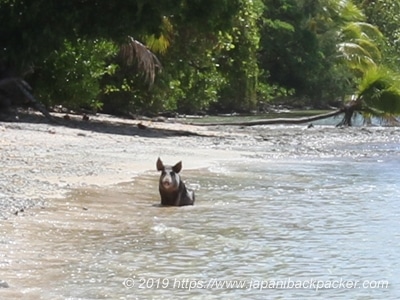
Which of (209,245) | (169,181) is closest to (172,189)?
(169,181)

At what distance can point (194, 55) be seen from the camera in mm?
31531

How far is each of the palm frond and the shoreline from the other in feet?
5.71

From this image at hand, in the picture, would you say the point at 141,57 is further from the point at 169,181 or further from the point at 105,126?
the point at 169,181

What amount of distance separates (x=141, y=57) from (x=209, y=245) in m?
18.3

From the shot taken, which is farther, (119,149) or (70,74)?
(70,74)

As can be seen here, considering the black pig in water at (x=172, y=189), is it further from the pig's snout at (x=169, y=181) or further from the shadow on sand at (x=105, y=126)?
the shadow on sand at (x=105, y=126)

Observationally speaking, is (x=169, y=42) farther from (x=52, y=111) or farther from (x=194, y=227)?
(x=194, y=227)

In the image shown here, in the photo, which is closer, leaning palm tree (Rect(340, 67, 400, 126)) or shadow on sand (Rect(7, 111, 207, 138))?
shadow on sand (Rect(7, 111, 207, 138))

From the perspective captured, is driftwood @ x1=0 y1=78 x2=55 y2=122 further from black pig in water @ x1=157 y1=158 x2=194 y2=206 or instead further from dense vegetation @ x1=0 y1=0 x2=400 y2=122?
black pig in water @ x1=157 y1=158 x2=194 y2=206

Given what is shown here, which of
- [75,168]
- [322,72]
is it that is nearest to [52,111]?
[75,168]

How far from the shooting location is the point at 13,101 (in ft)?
72.8

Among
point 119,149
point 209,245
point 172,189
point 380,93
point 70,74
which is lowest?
point 119,149

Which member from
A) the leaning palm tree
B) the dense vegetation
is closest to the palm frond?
the dense vegetation

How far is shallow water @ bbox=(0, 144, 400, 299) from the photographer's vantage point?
7414 millimetres
